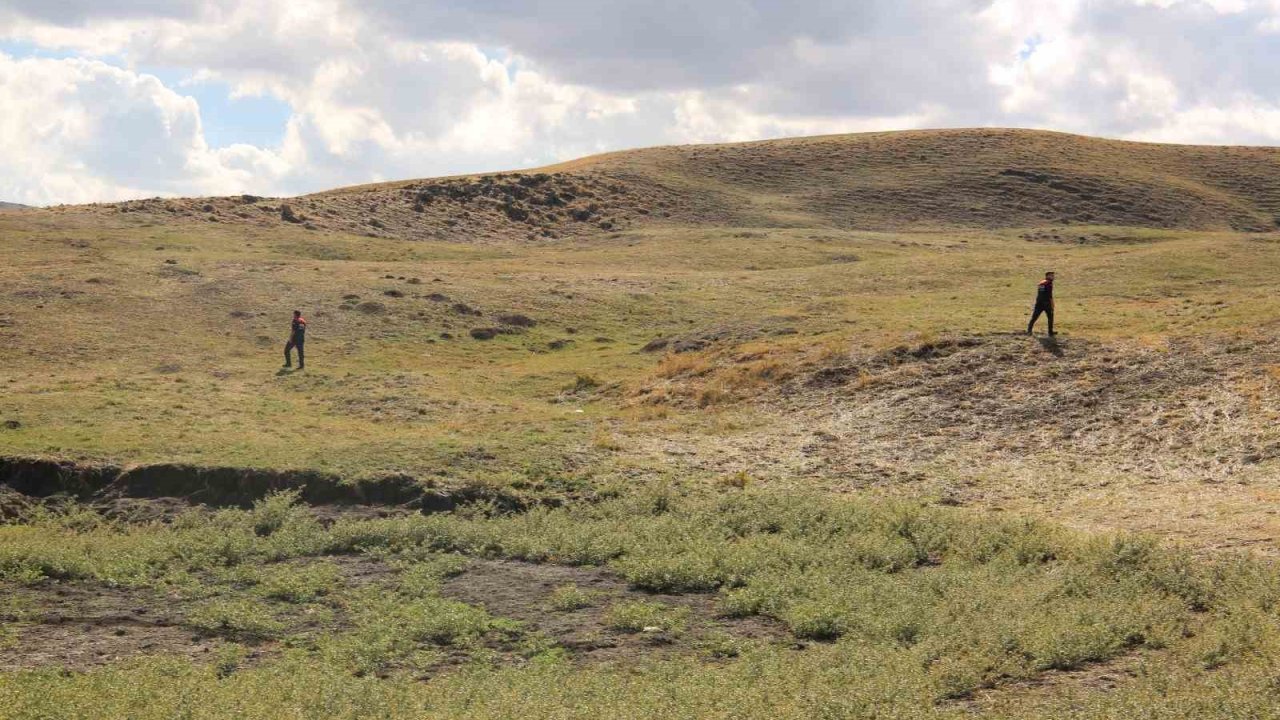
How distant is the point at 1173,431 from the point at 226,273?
3809 centimetres

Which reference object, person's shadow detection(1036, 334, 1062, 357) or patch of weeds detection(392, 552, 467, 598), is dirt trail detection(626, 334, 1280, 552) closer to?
person's shadow detection(1036, 334, 1062, 357)

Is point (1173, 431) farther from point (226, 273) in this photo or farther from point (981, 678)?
point (226, 273)

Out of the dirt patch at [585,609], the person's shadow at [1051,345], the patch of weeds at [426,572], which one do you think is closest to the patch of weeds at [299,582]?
the patch of weeds at [426,572]

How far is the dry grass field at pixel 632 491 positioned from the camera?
492 inches

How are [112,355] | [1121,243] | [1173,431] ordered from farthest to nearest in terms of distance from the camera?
1. [1121,243]
2. [112,355]
3. [1173,431]

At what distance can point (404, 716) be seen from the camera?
36.4 feet

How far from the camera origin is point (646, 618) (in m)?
14.9

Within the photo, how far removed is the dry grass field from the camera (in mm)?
12508

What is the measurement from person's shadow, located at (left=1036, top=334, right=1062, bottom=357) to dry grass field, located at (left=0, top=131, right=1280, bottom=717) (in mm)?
668

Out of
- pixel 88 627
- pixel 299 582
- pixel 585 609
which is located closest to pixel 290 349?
pixel 299 582

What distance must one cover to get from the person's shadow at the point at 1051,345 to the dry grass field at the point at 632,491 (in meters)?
0.67

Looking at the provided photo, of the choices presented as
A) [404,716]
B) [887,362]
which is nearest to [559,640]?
[404,716]

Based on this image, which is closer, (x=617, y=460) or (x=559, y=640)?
(x=559, y=640)

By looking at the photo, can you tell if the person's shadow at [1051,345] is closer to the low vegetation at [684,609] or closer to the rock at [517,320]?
the low vegetation at [684,609]
